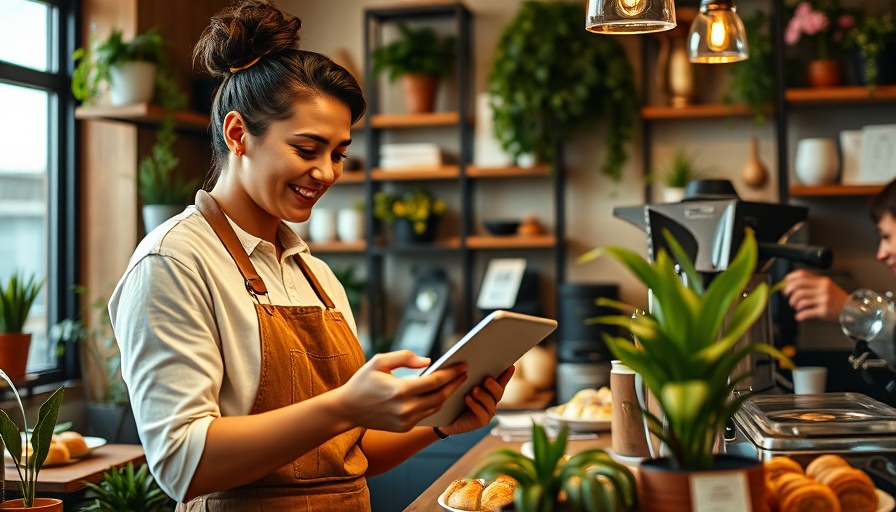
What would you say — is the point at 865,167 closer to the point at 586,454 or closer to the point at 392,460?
the point at 392,460

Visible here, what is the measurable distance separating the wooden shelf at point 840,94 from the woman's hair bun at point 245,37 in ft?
9.36

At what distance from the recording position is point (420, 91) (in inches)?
181

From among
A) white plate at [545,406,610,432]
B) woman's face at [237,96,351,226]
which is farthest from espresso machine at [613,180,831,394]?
woman's face at [237,96,351,226]

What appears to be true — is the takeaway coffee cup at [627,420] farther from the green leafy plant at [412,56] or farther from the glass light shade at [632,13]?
the green leafy plant at [412,56]

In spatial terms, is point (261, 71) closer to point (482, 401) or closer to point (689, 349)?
point (482, 401)

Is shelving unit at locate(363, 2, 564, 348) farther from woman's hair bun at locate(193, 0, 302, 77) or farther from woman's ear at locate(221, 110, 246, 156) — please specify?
woman's ear at locate(221, 110, 246, 156)

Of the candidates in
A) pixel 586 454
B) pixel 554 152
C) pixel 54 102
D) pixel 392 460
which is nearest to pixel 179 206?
pixel 54 102

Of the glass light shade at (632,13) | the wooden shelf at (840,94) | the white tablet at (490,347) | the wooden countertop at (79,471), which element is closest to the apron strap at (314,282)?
the white tablet at (490,347)

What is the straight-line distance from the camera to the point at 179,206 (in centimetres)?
411

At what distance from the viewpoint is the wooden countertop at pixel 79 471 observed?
2.59 meters

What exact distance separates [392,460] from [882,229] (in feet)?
6.41

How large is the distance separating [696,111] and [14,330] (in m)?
2.85

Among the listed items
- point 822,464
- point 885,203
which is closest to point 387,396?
point 822,464

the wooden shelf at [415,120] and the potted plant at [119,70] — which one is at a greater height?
the potted plant at [119,70]
